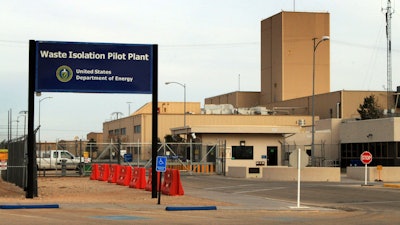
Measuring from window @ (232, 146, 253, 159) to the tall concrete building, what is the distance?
45.1 metres

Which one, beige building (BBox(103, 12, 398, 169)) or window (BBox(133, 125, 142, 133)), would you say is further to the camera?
window (BBox(133, 125, 142, 133))

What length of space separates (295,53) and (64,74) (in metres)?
78.0

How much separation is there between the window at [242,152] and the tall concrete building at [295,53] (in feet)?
148

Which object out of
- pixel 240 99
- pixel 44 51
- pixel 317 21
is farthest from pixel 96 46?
pixel 240 99

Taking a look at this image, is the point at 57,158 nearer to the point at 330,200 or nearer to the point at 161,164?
the point at 330,200

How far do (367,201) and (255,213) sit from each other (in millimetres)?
7528

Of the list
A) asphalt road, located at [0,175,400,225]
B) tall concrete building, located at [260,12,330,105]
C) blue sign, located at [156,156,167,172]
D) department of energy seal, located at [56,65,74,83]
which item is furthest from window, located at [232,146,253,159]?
tall concrete building, located at [260,12,330,105]

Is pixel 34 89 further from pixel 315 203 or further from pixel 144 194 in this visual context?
pixel 315 203

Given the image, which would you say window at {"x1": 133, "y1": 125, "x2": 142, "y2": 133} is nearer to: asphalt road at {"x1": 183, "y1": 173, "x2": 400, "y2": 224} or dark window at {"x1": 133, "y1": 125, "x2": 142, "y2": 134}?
dark window at {"x1": 133, "y1": 125, "x2": 142, "y2": 134}

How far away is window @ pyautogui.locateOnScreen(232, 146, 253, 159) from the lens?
5681cm

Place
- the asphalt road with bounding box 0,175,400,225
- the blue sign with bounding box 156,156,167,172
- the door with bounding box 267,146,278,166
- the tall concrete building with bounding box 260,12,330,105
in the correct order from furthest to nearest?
the tall concrete building with bounding box 260,12,330,105
the door with bounding box 267,146,278,166
the blue sign with bounding box 156,156,167,172
the asphalt road with bounding box 0,175,400,225

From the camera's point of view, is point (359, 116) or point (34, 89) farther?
point (359, 116)

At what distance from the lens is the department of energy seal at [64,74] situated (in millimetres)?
24969

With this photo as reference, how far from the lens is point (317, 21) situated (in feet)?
331
